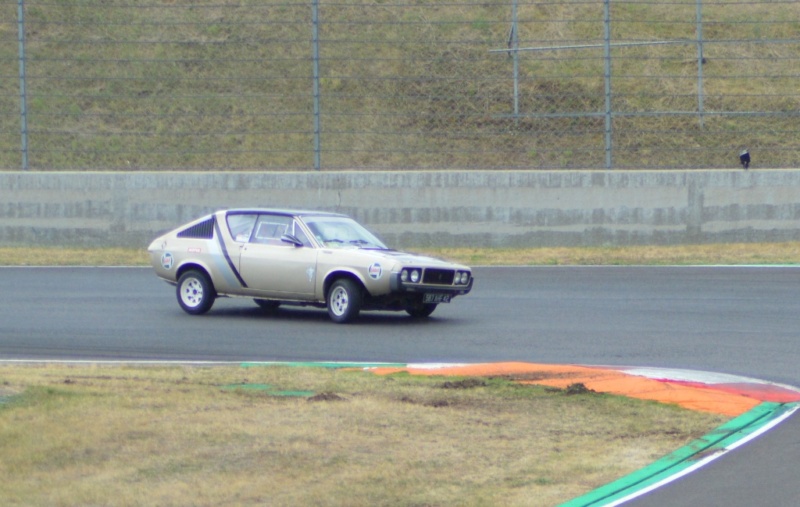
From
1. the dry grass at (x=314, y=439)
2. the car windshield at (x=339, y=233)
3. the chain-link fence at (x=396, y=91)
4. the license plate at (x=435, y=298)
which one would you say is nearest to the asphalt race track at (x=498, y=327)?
the license plate at (x=435, y=298)

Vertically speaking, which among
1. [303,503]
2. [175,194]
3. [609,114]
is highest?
[609,114]

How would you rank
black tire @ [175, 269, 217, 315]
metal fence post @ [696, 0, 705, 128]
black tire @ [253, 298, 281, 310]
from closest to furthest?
black tire @ [175, 269, 217, 315] < black tire @ [253, 298, 281, 310] < metal fence post @ [696, 0, 705, 128]

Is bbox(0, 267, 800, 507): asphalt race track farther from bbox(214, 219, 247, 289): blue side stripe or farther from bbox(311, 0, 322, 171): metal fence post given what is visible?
bbox(311, 0, 322, 171): metal fence post

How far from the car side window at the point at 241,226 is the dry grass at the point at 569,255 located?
5920 mm

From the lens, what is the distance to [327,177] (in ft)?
70.2

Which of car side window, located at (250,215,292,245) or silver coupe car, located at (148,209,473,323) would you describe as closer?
silver coupe car, located at (148,209,473,323)

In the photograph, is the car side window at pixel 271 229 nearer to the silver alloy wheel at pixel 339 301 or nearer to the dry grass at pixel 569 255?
the silver alloy wheel at pixel 339 301

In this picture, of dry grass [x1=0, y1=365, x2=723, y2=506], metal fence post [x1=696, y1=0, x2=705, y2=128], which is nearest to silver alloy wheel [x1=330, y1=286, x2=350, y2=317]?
dry grass [x1=0, y1=365, x2=723, y2=506]

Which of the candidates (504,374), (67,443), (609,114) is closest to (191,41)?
(609,114)

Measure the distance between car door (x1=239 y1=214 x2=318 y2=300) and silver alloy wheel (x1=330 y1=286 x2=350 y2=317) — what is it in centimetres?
29

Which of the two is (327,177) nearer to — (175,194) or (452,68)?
(175,194)

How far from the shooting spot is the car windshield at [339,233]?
1428 centimetres

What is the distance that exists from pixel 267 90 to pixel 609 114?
28.6ft

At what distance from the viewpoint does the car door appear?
46.1 ft
